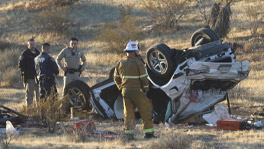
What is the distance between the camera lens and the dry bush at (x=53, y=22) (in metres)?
34.5

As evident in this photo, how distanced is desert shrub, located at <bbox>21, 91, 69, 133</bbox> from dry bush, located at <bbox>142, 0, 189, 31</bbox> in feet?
65.3

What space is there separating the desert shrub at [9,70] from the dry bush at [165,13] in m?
9.51

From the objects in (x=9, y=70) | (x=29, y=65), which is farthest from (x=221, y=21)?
(x=29, y=65)

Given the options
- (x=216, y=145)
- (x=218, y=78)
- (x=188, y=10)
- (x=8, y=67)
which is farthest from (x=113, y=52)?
(x=216, y=145)

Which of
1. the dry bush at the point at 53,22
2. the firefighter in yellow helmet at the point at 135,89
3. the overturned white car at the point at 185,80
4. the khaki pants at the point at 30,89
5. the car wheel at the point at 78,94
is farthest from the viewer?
the dry bush at the point at 53,22

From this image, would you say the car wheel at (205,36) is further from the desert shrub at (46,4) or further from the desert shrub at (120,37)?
the desert shrub at (46,4)

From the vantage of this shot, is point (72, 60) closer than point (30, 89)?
Yes

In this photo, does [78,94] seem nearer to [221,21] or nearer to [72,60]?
[72,60]

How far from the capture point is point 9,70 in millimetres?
21453

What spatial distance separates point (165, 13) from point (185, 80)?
2176 cm

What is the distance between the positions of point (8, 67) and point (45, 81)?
1089cm

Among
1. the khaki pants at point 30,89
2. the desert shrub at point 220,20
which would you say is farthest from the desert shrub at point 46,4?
the khaki pants at point 30,89

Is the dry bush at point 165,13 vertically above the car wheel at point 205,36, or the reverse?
the dry bush at point 165,13

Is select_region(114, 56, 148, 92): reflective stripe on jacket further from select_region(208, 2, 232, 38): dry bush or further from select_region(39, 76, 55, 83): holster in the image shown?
select_region(208, 2, 232, 38): dry bush
